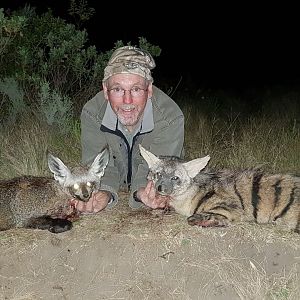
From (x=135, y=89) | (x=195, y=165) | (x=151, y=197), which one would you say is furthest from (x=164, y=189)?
(x=135, y=89)

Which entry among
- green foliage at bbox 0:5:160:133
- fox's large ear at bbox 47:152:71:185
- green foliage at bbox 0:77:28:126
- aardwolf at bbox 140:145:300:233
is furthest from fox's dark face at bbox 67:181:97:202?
green foliage at bbox 0:77:28:126

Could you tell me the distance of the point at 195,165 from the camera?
5008 mm

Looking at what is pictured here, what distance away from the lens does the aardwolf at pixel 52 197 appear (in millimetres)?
4891

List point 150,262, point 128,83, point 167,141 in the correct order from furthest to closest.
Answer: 1. point 167,141
2. point 128,83
3. point 150,262

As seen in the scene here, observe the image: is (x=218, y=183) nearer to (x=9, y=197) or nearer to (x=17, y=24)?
(x=9, y=197)

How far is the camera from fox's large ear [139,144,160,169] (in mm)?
5016

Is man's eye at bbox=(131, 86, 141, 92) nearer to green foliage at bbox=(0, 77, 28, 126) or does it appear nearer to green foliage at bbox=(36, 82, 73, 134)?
green foliage at bbox=(36, 82, 73, 134)

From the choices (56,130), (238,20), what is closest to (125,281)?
(56,130)

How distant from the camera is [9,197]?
5027mm

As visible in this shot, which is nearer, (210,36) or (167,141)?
(167,141)

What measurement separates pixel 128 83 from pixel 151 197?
109cm

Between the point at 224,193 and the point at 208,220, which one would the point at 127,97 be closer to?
the point at 224,193

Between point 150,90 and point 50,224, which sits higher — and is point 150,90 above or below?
above

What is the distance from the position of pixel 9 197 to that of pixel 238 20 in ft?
75.6
